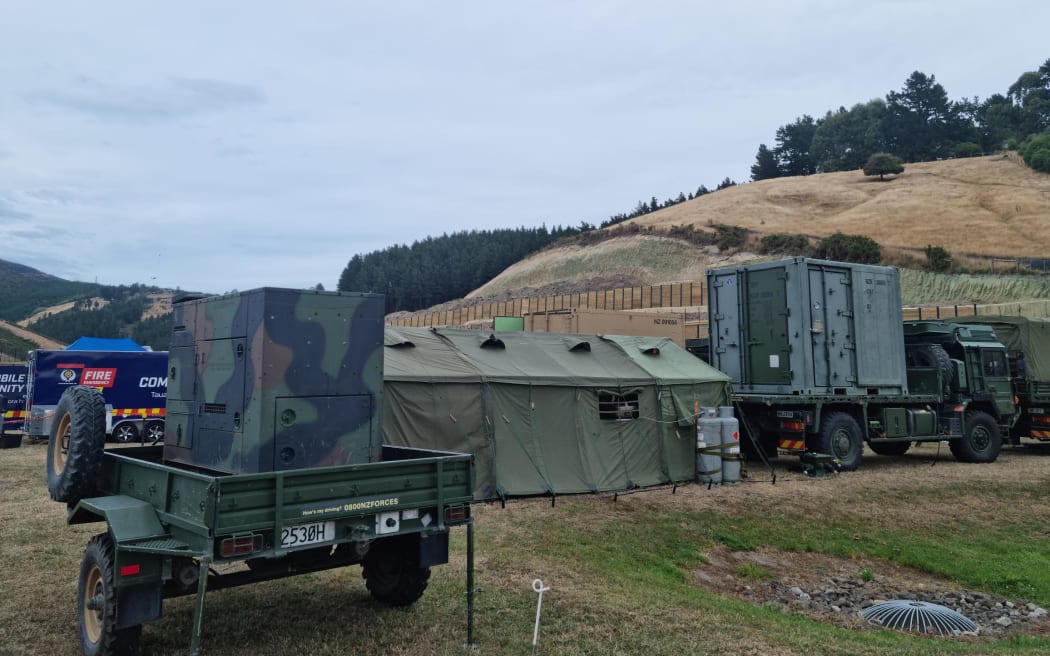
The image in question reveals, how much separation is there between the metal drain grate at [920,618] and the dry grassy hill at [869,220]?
4580cm

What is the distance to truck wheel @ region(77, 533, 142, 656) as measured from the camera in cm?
438

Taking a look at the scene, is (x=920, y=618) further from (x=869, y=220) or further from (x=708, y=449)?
(x=869, y=220)

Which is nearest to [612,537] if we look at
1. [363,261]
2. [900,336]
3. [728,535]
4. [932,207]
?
[728,535]

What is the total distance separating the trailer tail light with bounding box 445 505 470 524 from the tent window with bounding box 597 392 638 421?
22.8 ft

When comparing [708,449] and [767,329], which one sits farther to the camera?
[767,329]

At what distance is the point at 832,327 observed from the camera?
14258 mm

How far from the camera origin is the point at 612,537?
8.71 metres

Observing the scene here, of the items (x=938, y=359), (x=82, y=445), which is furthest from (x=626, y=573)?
(x=938, y=359)

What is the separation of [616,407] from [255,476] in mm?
8654

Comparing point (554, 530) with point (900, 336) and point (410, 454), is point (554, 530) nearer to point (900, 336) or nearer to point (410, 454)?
point (410, 454)

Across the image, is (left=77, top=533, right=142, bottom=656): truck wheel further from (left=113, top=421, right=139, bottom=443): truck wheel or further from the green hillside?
the green hillside

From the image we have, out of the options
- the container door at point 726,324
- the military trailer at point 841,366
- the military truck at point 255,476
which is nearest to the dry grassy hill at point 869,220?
the military trailer at point 841,366

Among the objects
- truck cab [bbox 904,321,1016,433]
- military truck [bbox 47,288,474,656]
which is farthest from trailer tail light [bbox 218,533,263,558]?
truck cab [bbox 904,321,1016,433]

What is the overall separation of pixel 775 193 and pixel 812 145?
27.3 metres
